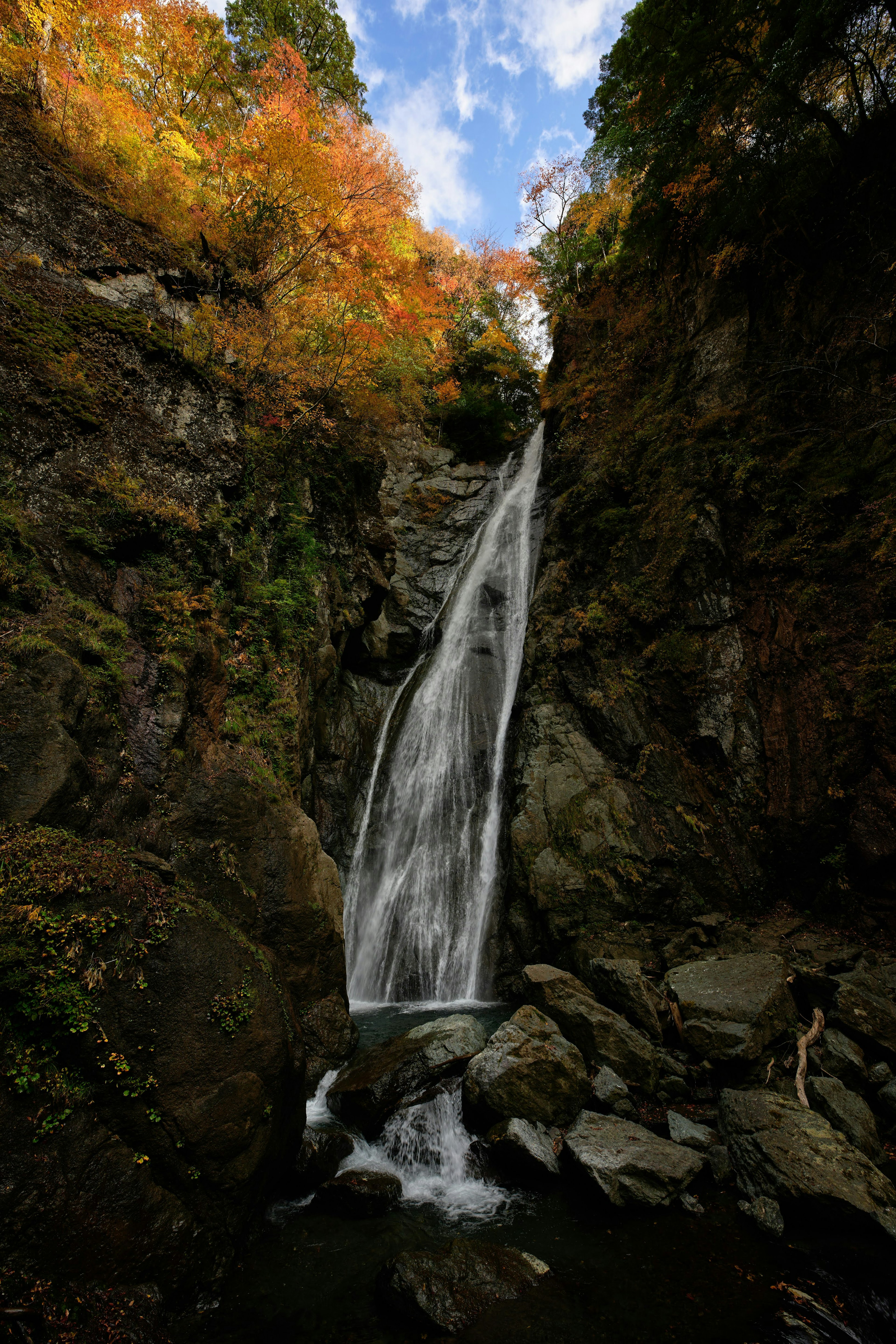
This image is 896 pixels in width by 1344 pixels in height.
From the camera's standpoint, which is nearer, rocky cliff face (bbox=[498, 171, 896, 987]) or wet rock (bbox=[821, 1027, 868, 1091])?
wet rock (bbox=[821, 1027, 868, 1091])

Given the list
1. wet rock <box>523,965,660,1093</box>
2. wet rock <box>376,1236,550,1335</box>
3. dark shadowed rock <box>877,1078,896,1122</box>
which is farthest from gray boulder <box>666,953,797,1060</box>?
wet rock <box>376,1236,550,1335</box>

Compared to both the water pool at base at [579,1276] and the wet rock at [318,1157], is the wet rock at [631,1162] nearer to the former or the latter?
the water pool at base at [579,1276]

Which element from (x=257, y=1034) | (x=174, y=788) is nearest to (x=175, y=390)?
(x=174, y=788)

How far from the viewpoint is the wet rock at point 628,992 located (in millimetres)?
6938

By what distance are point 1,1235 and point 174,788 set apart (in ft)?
12.0

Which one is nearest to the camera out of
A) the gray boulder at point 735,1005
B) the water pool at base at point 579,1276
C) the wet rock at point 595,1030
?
the water pool at base at point 579,1276

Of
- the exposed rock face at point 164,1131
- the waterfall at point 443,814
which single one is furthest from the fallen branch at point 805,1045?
the waterfall at point 443,814

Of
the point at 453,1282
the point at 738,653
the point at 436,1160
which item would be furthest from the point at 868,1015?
the point at 738,653

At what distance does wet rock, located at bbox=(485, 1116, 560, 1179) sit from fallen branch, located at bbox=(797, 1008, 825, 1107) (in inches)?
99.7

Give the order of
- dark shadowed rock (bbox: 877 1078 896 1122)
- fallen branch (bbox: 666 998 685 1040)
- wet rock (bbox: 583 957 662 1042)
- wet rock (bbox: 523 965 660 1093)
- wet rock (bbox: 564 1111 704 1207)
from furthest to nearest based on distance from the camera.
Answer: wet rock (bbox: 583 957 662 1042) < fallen branch (bbox: 666 998 685 1040) < wet rock (bbox: 523 965 660 1093) < dark shadowed rock (bbox: 877 1078 896 1122) < wet rock (bbox: 564 1111 704 1207)

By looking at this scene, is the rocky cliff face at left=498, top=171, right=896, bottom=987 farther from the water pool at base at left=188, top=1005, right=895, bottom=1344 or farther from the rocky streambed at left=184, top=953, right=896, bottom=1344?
the water pool at base at left=188, top=1005, right=895, bottom=1344

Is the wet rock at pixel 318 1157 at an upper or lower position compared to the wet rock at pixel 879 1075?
lower

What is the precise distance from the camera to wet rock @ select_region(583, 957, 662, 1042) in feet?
22.8

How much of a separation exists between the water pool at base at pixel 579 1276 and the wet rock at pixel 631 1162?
14 centimetres
